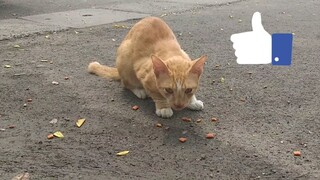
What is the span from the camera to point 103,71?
14.1 feet

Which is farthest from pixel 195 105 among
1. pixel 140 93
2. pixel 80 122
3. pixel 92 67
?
pixel 92 67

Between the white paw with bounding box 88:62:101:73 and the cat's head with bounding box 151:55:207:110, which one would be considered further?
the white paw with bounding box 88:62:101:73

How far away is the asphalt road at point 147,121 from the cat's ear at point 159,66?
0.38 metres

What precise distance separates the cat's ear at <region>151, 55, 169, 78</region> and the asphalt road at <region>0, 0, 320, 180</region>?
378 mm

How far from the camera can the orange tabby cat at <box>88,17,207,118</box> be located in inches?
124

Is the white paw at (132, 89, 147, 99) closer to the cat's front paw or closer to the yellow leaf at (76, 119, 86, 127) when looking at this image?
the cat's front paw

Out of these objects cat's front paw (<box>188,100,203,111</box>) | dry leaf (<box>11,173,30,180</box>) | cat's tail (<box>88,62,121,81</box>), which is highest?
cat's tail (<box>88,62,121,81</box>)

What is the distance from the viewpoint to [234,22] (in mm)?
7340

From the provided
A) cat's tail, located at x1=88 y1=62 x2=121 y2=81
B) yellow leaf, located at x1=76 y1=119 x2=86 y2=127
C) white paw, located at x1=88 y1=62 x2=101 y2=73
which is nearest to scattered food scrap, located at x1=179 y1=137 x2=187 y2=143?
yellow leaf, located at x1=76 y1=119 x2=86 y2=127

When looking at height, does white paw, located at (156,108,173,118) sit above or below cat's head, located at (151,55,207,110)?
below

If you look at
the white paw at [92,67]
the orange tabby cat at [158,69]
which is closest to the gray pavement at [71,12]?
the white paw at [92,67]

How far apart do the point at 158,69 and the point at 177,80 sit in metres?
0.15

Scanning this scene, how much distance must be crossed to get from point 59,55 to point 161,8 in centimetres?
397

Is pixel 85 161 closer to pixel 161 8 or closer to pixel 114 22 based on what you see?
pixel 114 22
